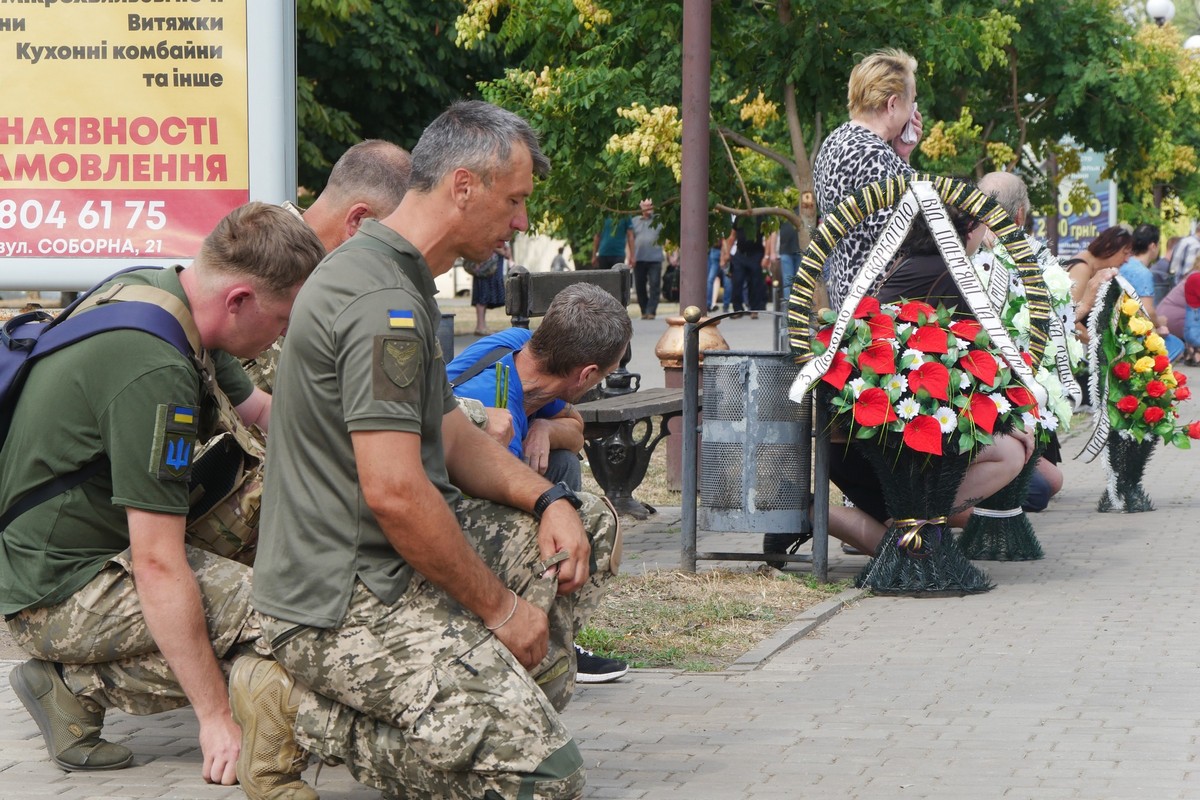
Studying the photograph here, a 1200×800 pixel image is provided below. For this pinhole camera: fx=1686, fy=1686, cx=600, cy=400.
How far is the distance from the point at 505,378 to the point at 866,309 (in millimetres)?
1952

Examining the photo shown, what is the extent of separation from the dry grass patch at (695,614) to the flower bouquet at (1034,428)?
1.03m

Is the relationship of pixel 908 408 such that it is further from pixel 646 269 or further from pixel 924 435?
pixel 646 269

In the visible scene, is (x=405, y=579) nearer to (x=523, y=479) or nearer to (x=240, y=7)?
(x=523, y=479)

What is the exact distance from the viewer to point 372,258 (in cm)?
376

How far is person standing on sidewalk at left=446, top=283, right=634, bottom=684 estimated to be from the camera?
17.6 ft

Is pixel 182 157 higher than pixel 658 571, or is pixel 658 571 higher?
pixel 182 157

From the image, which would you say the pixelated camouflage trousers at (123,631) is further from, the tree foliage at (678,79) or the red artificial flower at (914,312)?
the tree foliage at (678,79)

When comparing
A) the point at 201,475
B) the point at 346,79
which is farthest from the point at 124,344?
the point at 346,79

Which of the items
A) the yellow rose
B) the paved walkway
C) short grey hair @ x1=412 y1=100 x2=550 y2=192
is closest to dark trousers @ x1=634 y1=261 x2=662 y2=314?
the yellow rose

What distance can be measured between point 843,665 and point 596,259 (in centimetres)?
1855

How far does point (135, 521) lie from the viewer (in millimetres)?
4156

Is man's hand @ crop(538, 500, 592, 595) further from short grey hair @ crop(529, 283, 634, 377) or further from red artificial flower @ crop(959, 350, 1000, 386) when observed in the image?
red artificial flower @ crop(959, 350, 1000, 386)

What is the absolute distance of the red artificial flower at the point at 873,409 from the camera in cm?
676

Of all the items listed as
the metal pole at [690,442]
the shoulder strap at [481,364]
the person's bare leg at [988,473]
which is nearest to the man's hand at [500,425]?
the shoulder strap at [481,364]
